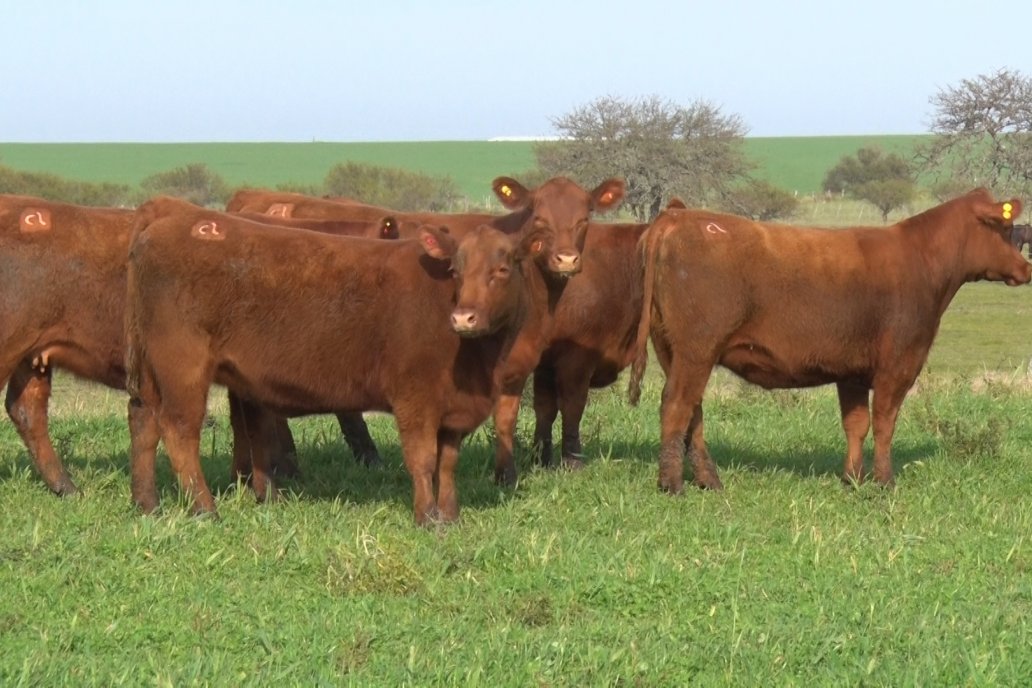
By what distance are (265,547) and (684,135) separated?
48338mm

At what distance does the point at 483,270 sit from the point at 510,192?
298cm

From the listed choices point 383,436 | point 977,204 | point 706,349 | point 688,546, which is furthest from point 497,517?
point 977,204

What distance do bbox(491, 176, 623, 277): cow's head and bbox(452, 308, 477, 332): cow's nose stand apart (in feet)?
5.65

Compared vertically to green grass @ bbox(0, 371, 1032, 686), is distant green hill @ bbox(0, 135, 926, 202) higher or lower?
lower

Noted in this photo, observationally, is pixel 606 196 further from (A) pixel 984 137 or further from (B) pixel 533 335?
(A) pixel 984 137

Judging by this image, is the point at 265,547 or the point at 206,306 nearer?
the point at 265,547

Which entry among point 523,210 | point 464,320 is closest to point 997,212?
point 523,210

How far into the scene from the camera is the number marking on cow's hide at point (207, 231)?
7.48m

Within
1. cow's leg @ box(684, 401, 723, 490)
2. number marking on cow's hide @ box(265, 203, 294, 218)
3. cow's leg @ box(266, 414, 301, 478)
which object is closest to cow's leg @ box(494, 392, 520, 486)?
cow's leg @ box(684, 401, 723, 490)

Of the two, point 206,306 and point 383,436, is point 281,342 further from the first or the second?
point 383,436

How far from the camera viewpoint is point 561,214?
371 inches

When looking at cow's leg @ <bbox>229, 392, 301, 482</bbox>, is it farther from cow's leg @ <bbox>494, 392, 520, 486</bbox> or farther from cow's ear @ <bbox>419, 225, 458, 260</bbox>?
cow's ear @ <bbox>419, 225, 458, 260</bbox>

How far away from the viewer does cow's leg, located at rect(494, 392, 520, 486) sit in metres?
8.97

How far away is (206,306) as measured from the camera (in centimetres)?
740
